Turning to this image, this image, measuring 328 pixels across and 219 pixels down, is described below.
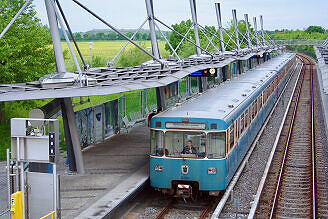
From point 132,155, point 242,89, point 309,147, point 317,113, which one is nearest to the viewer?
point 132,155

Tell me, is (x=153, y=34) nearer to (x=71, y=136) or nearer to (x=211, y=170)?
(x=71, y=136)

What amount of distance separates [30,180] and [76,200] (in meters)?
2.55

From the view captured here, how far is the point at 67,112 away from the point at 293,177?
7627 mm

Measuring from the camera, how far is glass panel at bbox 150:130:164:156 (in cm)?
1373

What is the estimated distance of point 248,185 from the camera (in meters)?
15.5

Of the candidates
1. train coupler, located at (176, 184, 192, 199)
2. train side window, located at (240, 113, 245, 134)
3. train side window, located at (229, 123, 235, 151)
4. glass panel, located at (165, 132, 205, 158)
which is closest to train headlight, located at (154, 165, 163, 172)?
glass panel, located at (165, 132, 205, 158)

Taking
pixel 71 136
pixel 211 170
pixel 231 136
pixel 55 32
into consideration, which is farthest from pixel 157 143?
pixel 55 32

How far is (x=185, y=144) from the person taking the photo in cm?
1352

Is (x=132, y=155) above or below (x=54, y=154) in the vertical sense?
below

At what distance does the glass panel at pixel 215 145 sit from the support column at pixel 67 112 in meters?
4.46

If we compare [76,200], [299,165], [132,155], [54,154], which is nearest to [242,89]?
[299,165]

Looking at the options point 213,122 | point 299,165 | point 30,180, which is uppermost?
point 213,122

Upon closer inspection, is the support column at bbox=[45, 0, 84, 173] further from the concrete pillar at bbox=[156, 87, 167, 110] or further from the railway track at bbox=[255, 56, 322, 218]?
the concrete pillar at bbox=[156, 87, 167, 110]

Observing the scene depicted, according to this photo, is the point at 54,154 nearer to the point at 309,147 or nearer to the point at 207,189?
the point at 207,189
